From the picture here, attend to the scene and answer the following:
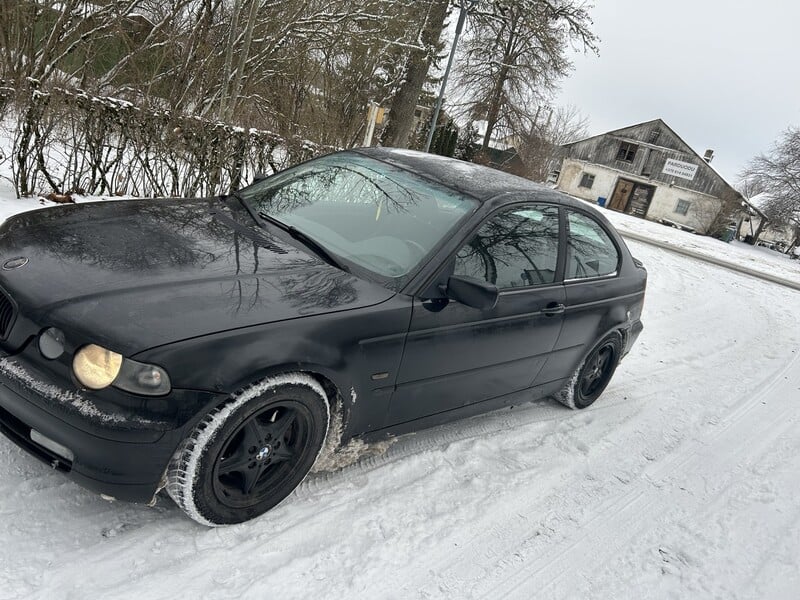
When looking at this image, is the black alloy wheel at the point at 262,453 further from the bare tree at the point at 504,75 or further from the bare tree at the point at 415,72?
the bare tree at the point at 504,75

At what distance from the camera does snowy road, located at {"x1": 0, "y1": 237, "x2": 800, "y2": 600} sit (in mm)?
2256

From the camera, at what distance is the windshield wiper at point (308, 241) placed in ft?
9.67

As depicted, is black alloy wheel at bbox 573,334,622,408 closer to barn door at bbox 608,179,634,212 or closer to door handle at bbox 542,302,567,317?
door handle at bbox 542,302,567,317

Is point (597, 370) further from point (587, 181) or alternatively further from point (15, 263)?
point (587, 181)

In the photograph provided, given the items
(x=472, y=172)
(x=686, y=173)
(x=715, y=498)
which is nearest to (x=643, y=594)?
(x=715, y=498)

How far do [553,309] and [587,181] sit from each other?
4604 centimetres

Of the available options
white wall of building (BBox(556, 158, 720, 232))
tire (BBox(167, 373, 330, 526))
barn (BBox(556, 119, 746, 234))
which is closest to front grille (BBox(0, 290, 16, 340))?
tire (BBox(167, 373, 330, 526))

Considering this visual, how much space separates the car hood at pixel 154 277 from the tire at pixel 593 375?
217 cm

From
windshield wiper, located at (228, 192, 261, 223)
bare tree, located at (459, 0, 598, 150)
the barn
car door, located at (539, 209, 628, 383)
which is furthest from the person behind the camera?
the barn

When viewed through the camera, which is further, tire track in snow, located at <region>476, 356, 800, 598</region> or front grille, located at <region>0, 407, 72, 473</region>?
tire track in snow, located at <region>476, 356, 800, 598</region>

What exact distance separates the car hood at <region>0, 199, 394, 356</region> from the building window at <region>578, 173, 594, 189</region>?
46731mm

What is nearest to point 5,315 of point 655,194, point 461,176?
point 461,176

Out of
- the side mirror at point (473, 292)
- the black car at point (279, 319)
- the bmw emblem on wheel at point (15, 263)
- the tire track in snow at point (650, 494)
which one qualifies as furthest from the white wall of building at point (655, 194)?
the bmw emblem on wheel at point (15, 263)

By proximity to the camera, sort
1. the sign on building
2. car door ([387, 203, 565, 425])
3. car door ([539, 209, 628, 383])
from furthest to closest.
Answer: the sign on building → car door ([539, 209, 628, 383]) → car door ([387, 203, 565, 425])
